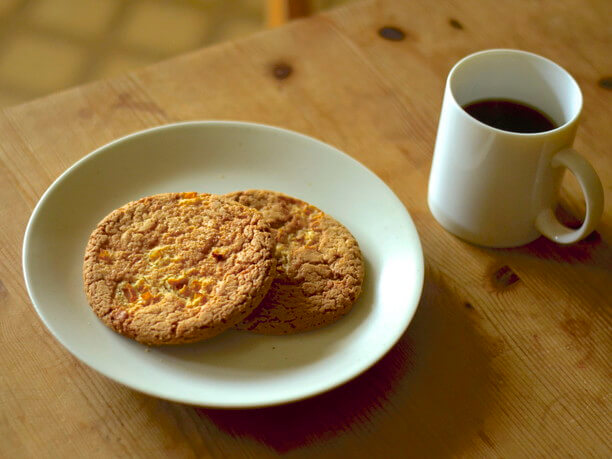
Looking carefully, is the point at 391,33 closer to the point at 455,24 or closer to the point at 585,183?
the point at 455,24

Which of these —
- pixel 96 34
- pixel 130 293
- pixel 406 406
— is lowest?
pixel 96 34

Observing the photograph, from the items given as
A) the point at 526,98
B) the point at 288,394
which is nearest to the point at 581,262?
the point at 526,98

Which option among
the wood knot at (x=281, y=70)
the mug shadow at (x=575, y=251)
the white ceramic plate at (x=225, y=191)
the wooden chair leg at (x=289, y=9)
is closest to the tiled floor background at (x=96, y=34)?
the wooden chair leg at (x=289, y=9)

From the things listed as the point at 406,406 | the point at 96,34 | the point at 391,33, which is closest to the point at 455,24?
the point at 391,33

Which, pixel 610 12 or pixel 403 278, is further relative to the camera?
pixel 610 12

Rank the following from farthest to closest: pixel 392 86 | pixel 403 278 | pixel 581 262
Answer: pixel 392 86 → pixel 581 262 → pixel 403 278

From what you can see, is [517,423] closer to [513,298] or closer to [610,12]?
[513,298]

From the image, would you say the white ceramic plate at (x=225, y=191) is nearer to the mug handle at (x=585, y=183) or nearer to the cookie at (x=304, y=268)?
the cookie at (x=304, y=268)
